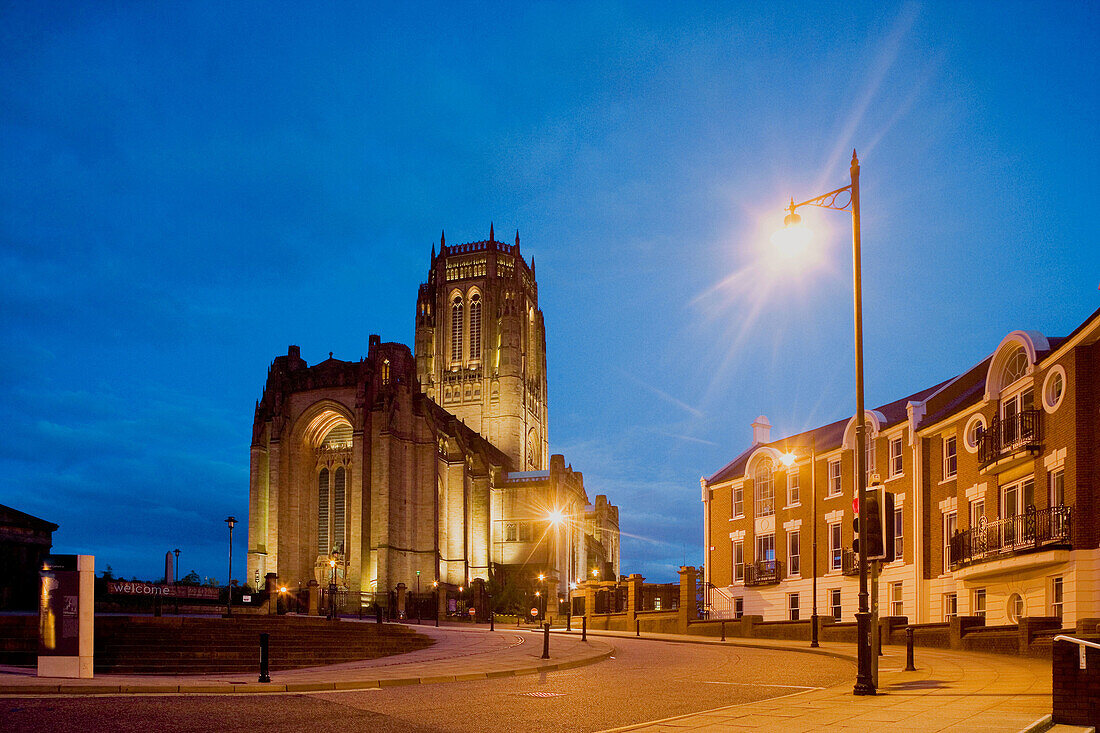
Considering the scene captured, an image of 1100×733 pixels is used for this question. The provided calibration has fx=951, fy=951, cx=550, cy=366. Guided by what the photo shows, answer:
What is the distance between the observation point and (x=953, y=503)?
32.8 meters

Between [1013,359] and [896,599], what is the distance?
11548 mm

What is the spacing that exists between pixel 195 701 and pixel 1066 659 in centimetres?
1128

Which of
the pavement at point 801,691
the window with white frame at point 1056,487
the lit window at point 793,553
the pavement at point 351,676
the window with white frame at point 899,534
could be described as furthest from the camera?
the lit window at point 793,553

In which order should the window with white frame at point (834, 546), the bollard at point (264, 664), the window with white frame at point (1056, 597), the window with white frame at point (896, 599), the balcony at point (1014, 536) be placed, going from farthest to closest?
the window with white frame at point (834, 546) < the window with white frame at point (896, 599) < the window with white frame at point (1056, 597) < the balcony at point (1014, 536) < the bollard at point (264, 664)

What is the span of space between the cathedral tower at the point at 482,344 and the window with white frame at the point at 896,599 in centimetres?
6806

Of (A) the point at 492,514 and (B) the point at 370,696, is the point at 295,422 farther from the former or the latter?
(B) the point at 370,696

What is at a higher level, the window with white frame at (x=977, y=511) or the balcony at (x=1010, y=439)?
the balcony at (x=1010, y=439)

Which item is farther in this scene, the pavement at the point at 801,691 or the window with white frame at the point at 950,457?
the window with white frame at the point at 950,457

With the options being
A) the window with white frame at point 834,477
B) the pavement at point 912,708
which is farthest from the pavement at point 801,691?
the window with white frame at point 834,477

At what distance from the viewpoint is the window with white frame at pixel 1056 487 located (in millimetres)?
25947

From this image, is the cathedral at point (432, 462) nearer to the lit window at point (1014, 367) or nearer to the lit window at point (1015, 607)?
the lit window at point (1015, 607)

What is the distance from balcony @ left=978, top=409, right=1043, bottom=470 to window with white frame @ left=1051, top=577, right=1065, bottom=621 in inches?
139

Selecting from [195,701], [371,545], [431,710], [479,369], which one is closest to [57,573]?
[195,701]

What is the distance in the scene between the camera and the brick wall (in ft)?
32.4
